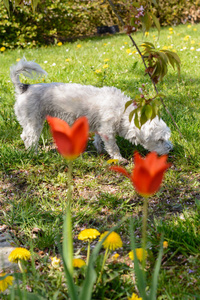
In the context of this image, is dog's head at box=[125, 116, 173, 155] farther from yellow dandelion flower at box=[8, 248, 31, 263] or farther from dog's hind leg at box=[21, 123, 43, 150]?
→ yellow dandelion flower at box=[8, 248, 31, 263]

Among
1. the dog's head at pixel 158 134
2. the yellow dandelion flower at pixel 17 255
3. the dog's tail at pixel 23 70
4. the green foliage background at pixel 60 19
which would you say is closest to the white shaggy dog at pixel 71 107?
the dog's tail at pixel 23 70

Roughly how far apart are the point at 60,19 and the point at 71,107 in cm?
826

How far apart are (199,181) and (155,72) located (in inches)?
39.8

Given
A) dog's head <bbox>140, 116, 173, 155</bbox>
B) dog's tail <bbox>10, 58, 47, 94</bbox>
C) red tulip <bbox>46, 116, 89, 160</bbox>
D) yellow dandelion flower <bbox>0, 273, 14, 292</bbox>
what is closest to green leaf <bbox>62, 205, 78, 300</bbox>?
red tulip <bbox>46, 116, 89, 160</bbox>

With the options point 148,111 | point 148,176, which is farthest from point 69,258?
point 148,111

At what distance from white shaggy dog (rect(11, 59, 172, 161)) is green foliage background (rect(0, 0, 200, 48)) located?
5.55m

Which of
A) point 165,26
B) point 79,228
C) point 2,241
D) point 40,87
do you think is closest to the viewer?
point 2,241

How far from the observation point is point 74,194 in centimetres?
278

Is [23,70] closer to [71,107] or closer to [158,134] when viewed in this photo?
[71,107]

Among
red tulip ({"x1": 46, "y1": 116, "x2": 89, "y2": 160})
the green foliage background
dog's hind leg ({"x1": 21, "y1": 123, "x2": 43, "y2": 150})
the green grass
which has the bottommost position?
the green grass

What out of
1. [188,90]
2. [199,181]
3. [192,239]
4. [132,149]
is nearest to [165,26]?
[188,90]

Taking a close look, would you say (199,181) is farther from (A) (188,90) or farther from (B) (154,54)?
(A) (188,90)

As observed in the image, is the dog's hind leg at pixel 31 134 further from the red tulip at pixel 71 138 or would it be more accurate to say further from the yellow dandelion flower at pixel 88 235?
the red tulip at pixel 71 138

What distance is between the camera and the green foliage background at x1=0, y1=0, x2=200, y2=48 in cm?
947
